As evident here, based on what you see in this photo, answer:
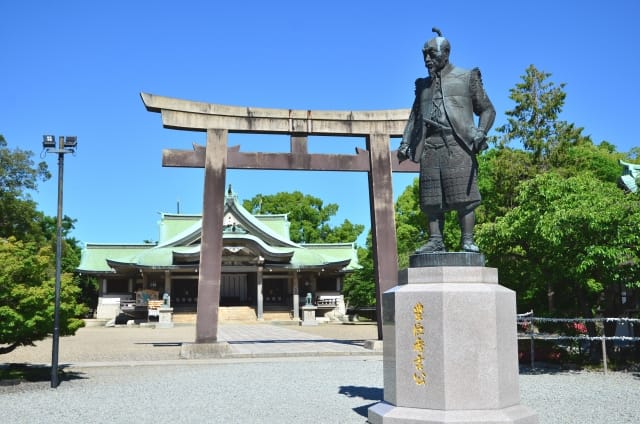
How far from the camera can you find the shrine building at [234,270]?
3462cm

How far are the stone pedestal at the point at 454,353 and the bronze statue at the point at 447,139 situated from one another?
69 centimetres

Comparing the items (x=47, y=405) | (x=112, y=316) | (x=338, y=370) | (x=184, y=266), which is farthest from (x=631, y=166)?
(x=112, y=316)

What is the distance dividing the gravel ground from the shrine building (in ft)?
71.2

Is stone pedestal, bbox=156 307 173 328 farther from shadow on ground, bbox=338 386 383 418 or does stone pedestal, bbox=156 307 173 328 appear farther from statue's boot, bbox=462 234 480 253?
statue's boot, bbox=462 234 480 253

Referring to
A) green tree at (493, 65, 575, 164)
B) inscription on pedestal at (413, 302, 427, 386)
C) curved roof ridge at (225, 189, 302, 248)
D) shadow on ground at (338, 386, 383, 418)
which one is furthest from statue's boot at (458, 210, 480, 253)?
curved roof ridge at (225, 189, 302, 248)

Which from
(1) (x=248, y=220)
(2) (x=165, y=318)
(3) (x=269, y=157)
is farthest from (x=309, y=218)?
(3) (x=269, y=157)

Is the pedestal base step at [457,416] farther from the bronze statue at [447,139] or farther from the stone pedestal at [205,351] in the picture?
the stone pedestal at [205,351]

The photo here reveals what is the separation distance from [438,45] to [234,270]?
3087 cm

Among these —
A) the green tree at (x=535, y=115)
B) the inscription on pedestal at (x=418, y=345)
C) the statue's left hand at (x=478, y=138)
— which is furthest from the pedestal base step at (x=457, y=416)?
the green tree at (x=535, y=115)

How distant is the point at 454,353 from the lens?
5387mm

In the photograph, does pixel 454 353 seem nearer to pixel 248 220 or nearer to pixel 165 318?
pixel 165 318

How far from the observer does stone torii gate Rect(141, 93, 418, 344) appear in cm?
1366

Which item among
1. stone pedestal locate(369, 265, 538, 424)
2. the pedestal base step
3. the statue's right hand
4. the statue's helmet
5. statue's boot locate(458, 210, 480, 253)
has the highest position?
the statue's helmet

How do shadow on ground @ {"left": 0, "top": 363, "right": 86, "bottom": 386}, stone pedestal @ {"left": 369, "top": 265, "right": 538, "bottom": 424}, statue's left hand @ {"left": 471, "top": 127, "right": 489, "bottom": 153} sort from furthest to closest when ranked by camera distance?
shadow on ground @ {"left": 0, "top": 363, "right": 86, "bottom": 386}
statue's left hand @ {"left": 471, "top": 127, "right": 489, "bottom": 153}
stone pedestal @ {"left": 369, "top": 265, "right": 538, "bottom": 424}
